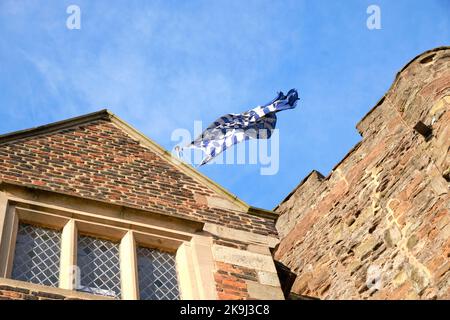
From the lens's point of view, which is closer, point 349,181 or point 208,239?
point 208,239

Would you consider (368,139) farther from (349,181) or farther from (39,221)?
(39,221)

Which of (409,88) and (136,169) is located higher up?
(409,88)

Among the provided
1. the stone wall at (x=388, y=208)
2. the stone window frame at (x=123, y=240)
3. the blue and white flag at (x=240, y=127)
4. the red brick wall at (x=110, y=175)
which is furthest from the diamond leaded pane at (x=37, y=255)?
the stone wall at (x=388, y=208)

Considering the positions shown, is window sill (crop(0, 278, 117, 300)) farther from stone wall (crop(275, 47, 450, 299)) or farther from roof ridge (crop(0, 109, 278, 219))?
stone wall (crop(275, 47, 450, 299))

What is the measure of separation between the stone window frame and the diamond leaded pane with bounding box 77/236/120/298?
8 cm

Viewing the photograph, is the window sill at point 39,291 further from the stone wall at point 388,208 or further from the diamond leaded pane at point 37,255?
the stone wall at point 388,208

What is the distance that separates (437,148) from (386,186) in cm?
182

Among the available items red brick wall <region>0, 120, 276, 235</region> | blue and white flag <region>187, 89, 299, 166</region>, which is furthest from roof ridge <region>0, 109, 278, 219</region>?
blue and white flag <region>187, 89, 299, 166</region>

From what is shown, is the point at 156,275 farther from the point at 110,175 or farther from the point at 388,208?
the point at 388,208

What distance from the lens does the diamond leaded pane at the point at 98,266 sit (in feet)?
30.1

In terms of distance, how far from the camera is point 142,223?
10.2 metres

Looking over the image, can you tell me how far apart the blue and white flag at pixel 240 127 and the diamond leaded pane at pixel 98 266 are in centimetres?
538

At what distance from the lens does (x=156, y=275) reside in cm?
974
